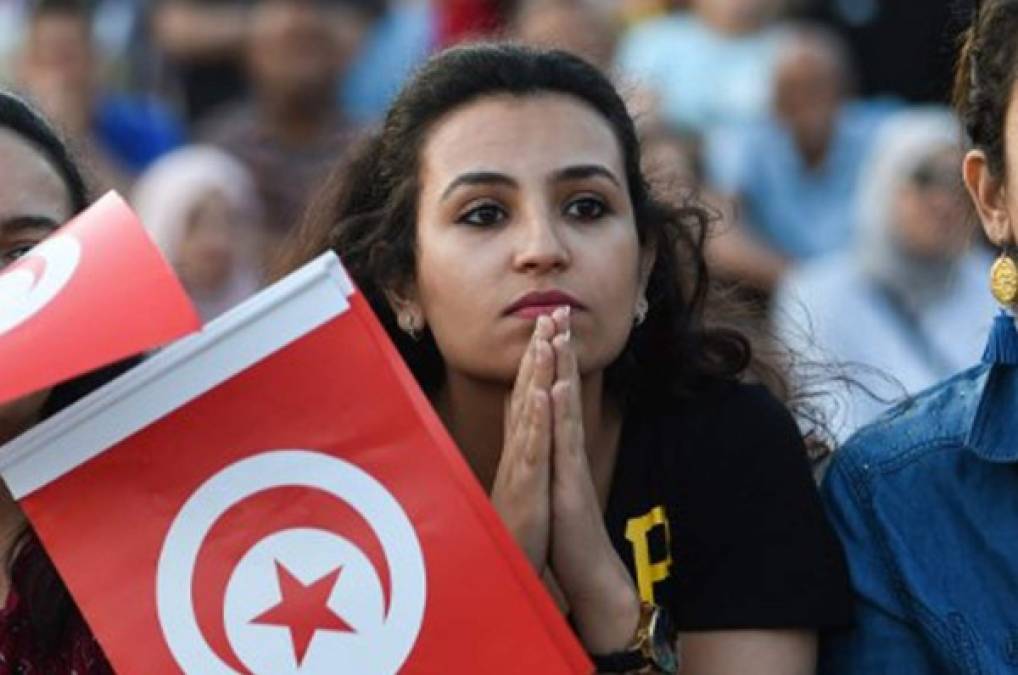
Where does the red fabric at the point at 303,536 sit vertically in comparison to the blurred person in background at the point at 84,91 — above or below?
→ below

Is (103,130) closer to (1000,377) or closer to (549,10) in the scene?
(549,10)

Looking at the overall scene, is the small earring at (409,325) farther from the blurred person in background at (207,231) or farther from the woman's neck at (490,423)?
the blurred person in background at (207,231)

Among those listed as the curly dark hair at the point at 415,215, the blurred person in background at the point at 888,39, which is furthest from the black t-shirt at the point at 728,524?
the blurred person in background at the point at 888,39

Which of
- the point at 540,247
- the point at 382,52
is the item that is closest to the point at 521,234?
the point at 540,247

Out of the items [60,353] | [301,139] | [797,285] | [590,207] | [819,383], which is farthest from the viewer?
[301,139]

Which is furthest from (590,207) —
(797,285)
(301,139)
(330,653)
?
(301,139)

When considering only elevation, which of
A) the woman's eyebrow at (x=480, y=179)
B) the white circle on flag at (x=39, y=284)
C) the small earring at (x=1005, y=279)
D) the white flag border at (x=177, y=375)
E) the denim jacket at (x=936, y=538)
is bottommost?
the denim jacket at (x=936, y=538)

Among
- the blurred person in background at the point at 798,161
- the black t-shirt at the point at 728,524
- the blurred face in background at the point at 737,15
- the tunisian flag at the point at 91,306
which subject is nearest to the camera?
the tunisian flag at the point at 91,306

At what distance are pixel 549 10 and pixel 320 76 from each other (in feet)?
2.42

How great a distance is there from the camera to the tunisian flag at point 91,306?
2930mm

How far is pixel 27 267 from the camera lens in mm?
3080

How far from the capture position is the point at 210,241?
7469 millimetres

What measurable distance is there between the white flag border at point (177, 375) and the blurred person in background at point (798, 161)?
17.2 ft

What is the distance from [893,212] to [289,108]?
196 cm
